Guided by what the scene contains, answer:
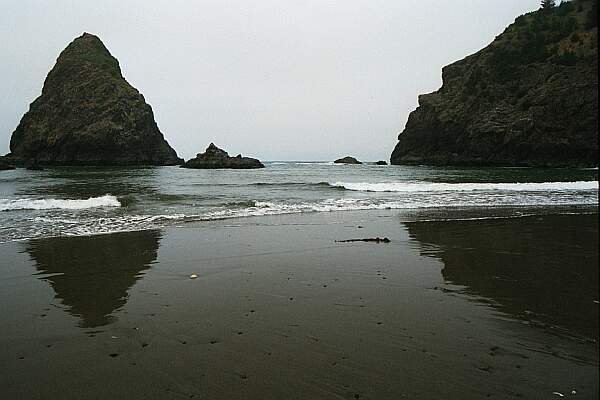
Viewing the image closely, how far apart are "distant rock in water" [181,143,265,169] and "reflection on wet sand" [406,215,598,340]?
50.8 meters

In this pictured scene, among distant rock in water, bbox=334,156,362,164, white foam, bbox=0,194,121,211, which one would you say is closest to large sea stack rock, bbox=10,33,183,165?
distant rock in water, bbox=334,156,362,164

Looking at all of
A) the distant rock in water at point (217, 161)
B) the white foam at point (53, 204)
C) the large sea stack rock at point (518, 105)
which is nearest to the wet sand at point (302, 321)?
the white foam at point (53, 204)

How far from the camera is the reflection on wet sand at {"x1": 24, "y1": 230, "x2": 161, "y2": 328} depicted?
4.35 meters

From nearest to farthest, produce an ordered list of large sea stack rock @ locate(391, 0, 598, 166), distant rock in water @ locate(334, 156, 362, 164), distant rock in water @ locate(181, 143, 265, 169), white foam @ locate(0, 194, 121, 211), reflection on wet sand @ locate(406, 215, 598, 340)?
reflection on wet sand @ locate(406, 215, 598, 340) < white foam @ locate(0, 194, 121, 211) < large sea stack rock @ locate(391, 0, 598, 166) < distant rock in water @ locate(181, 143, 265, 169) < distant rock in water @ locate(334, 156, 362, 164)

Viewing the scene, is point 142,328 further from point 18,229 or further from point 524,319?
point 18,229

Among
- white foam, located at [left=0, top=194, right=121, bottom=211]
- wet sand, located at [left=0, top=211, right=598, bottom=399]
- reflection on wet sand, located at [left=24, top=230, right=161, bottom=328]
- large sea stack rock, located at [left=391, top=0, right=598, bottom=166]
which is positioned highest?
large sea stack rock, located at [left=391, top=0, right=598, bottom=166]

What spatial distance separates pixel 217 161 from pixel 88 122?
96.1 feet

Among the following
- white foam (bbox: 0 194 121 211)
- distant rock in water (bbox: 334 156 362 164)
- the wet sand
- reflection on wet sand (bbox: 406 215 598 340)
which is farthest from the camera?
distant rock in water (bbox: 334 156 362 164)

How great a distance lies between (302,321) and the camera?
12.5 ft

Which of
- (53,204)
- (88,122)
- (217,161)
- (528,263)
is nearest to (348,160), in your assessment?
(217,161)

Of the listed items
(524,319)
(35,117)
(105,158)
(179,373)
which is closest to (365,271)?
(524,319)

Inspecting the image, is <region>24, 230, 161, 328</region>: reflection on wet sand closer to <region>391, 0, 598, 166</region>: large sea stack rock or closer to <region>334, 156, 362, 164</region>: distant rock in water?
<region>391, 0, 598, 166</region>: large sea stack rock

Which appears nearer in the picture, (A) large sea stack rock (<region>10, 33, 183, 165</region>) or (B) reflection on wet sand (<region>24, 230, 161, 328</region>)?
(B) reflection on wet sand (<region>24, 230, 161, 328</region>)

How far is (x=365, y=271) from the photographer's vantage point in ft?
18.7
